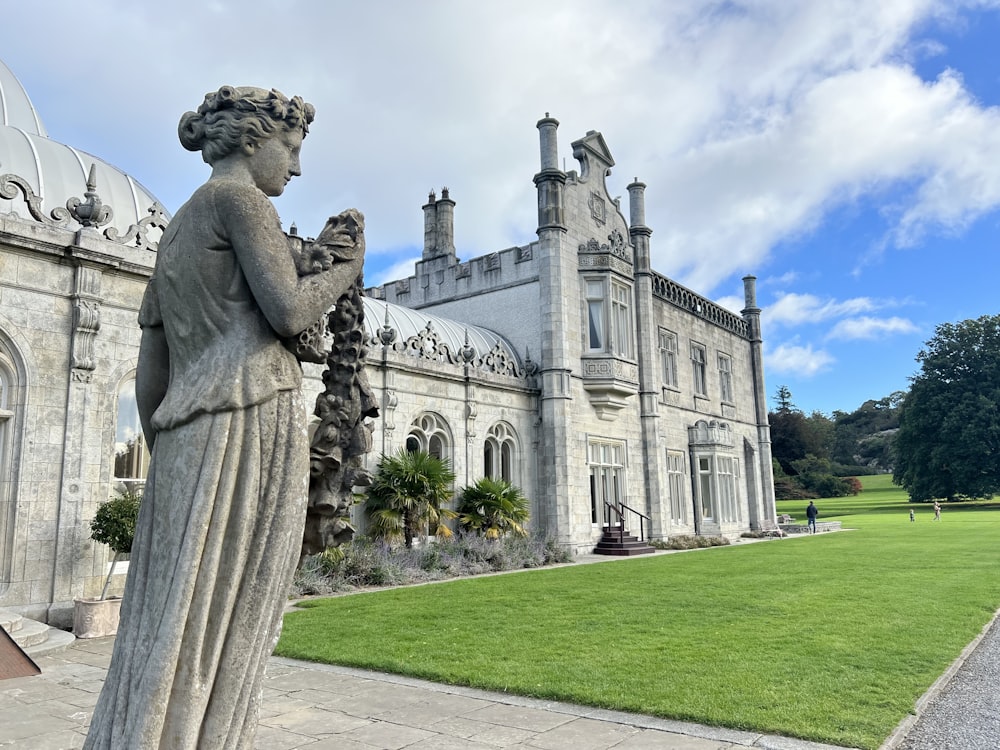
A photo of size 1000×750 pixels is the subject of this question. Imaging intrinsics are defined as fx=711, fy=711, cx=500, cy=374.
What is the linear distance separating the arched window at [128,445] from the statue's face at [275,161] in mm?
9383

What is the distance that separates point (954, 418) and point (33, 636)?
61.1 meters

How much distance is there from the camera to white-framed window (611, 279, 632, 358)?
2120cm

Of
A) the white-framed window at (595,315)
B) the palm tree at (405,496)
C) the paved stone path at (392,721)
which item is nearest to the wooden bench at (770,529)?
the white-framed window at (595,315)

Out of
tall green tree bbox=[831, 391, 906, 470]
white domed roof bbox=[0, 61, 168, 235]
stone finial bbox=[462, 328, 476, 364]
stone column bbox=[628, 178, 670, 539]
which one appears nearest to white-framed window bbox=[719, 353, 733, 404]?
stone column bbox=[628, 178, 670, 539]

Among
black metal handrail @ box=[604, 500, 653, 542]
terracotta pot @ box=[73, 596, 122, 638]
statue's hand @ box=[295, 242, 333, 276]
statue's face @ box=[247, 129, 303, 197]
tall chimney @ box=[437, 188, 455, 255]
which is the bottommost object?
terracotta pot @ box=[73, 596, 122, 638]

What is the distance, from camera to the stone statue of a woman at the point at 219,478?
211 cm

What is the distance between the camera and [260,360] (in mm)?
2293

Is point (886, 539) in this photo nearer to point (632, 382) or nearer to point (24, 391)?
point (632, 382)

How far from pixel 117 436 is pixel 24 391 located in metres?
1.58

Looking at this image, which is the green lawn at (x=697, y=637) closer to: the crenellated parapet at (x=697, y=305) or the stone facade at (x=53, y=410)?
the stone facade at (x=53, y=410)

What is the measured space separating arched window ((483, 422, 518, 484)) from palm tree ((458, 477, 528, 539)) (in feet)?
5.22

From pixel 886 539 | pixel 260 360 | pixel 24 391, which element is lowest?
pixel 886 539

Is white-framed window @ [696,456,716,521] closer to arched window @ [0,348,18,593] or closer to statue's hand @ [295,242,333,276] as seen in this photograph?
arched window @ [0,348,18,593]

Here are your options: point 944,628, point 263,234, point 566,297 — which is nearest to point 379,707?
point 263,234
